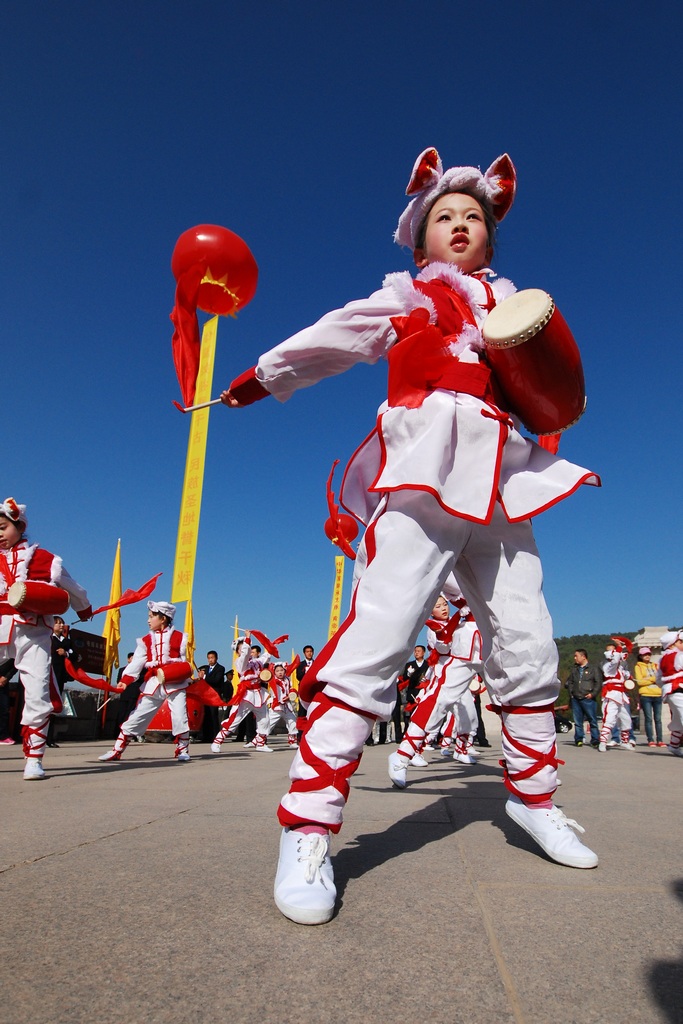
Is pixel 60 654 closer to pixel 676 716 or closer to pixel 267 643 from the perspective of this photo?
pixel 267 643

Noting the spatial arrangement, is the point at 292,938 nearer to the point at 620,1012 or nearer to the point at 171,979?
the point at 171,979

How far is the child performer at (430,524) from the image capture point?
1697mm

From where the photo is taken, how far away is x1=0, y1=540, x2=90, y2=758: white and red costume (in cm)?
501

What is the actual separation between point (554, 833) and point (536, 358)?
4.74ft

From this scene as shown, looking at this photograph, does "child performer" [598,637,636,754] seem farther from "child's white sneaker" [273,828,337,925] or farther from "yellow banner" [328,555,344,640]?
"yellow banner" [328,555,344,640]

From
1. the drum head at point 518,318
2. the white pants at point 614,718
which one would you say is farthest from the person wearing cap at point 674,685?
the drum head at point 518,318

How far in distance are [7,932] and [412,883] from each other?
2.92 feet

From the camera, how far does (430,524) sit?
1919 mm

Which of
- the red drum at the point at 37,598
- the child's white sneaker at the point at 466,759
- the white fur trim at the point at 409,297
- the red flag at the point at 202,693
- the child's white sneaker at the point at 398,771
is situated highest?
the white fur trim at the point at 409,297

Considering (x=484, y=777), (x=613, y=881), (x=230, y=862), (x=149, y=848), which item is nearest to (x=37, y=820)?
(x=149, y=848)

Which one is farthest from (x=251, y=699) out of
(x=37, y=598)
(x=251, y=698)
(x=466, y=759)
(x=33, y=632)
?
(x=37, y=598)

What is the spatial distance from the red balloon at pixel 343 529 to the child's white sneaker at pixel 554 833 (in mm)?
1129

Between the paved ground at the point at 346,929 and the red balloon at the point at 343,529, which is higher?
the red balloon at the point at 343,529

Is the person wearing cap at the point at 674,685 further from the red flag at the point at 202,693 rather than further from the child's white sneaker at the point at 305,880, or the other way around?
the child's white sneaker at the point at 305,880
